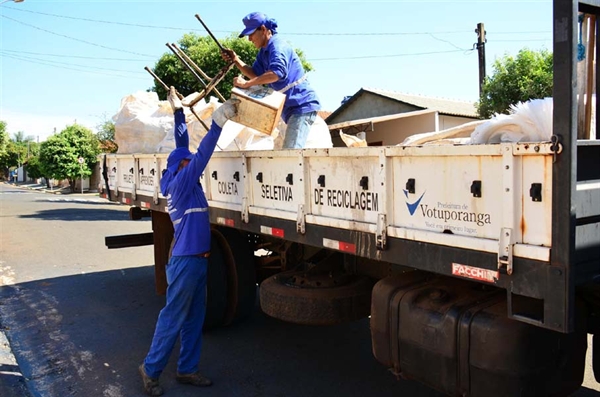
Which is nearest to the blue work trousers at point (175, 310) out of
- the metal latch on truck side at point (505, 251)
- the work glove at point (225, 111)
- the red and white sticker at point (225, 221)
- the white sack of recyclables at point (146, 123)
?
the red and white sticker at point (225, 221)

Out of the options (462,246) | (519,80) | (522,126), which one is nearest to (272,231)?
(462,246)

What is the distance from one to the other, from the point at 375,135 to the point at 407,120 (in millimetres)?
1241

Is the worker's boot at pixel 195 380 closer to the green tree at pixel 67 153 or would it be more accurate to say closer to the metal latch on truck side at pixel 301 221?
the metal latch on truck side at pixel 301 221

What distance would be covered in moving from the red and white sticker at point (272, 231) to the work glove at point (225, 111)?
33.6 inches

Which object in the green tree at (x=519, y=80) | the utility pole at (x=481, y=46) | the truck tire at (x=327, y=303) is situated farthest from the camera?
the utility pole at (x=481, y=46)

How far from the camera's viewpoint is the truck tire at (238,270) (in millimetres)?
5391

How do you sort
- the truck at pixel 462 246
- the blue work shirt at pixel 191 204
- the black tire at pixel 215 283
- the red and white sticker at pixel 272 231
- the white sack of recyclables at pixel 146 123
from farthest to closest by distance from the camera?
the white sack of recyclables at pixel 146 123
the black tire at pixel 215 283
the blue work shirt at pixel 191 204
the red and white sticker at pixel 272 231
the truck at pixel 462 246

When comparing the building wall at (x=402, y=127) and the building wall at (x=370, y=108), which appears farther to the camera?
the building wall at (x=370, y=108)

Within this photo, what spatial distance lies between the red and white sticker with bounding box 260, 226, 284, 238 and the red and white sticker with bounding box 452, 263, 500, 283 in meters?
1.62

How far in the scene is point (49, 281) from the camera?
28.3ft

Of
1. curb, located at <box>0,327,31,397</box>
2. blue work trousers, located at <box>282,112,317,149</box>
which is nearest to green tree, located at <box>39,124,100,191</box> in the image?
curb, located at <box>0,327,31,397</box>

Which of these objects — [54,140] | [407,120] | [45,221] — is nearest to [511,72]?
[407,120]

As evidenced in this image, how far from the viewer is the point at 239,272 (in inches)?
214

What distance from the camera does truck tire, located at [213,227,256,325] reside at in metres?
5.39
